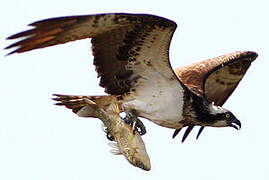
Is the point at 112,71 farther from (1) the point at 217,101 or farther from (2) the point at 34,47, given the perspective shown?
(1) the point at 217,101

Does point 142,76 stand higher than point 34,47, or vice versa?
point 34,47

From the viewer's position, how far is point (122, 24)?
1241 centimetres

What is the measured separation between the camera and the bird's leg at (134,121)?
13.3m

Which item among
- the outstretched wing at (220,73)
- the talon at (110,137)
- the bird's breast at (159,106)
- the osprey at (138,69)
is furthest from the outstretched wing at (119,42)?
the outstretched wing at (220,73)

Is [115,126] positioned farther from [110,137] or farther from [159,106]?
[159,106]

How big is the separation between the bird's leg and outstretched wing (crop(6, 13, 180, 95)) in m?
0.31

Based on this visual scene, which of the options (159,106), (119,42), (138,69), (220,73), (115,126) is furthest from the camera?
(220,73)

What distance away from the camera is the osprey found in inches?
473

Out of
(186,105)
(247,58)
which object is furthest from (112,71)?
(247,58)

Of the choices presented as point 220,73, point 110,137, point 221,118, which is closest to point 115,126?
point 110,137

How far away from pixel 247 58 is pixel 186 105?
2355 millimetres

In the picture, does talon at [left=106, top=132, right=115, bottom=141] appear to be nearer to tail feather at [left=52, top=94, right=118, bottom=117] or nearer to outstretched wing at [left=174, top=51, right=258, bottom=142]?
Result: tail feather at [left=52, top=94, right=118, bottom=117]

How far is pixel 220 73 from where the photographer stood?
1587 cm

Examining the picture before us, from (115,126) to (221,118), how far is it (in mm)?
2129
